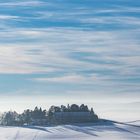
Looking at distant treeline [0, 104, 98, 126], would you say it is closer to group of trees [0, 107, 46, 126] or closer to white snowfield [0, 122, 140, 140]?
group of trees [0, 107, 46, 126]

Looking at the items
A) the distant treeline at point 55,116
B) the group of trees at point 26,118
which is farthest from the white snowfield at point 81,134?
the group of trees at point 26,118

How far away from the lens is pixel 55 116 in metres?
116

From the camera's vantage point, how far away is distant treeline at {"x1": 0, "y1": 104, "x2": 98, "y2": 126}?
112 metres

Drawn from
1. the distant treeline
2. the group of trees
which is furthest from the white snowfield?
the group of trees

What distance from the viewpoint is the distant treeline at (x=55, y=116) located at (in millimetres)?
112000

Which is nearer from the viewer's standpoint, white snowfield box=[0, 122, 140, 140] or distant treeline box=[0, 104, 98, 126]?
white snowfield box=[0, 122, 140, 140]

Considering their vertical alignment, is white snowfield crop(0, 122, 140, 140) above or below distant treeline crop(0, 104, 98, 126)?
below

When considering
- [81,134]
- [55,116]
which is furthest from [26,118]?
[81,134]

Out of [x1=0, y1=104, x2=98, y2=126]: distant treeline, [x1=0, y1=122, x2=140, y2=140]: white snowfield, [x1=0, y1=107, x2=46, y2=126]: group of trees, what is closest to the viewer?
[x1=0, y1=122, x2=140, y2=140]: white snowfield

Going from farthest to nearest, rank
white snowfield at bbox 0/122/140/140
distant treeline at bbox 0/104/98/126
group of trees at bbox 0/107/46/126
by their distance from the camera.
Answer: group of trees at bbox 0/107/46/126 < distant treeline at bbox 0/104/98/126 < white snowfield at bbox 0/122/140/140

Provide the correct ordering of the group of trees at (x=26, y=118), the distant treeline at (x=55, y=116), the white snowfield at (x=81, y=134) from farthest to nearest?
the group of trees at (x=26, y=118)
the distant treeline at (x=55, y=116)
the white snowfield at (x=81, y=134)

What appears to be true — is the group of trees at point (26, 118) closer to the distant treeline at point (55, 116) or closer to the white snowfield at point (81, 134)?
the distant treeline at point (55, 116)

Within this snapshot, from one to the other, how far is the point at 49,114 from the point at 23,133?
40342 mm

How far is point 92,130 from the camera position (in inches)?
3187
